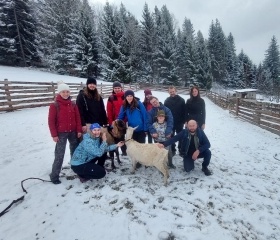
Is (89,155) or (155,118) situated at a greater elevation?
(155,118)

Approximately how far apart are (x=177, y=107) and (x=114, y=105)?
150 centimetres

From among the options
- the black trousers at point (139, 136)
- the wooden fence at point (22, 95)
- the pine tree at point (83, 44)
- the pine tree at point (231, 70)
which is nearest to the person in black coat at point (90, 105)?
the black trousers at point (139, 136)

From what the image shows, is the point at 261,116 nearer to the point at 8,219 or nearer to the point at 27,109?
the point at 8,219

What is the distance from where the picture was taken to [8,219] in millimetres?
3379

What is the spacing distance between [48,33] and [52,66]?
13.4 feet

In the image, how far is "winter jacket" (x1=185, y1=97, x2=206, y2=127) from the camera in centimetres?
544

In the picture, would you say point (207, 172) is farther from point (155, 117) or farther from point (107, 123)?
point (107, 123)

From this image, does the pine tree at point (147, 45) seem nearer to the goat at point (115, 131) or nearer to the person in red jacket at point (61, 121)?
the goat at point (115, 131)

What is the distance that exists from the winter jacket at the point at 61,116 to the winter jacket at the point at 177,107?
229 centimetres

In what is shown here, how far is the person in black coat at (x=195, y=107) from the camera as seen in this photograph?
17.8 feet

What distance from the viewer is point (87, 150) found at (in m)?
4.10

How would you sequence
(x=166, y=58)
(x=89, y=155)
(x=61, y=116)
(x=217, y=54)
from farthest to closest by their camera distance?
(x=217, y=54) < (x=166, y=58) < (x=89, y=155) < (x=61, y=116)

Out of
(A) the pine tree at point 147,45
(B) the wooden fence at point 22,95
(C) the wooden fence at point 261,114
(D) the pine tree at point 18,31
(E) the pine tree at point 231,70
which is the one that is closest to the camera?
(C) the wooden fence at point 261,114

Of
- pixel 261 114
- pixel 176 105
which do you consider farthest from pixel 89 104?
pixel 261 114
